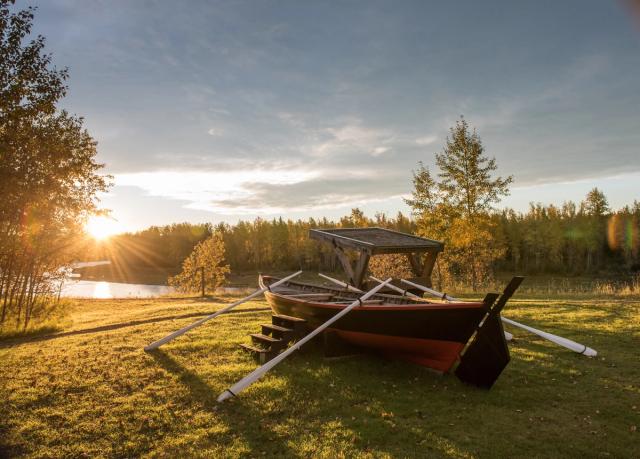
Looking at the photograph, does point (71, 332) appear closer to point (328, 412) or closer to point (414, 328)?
point (328, 412)

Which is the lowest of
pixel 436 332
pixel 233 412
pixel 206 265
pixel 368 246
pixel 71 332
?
pixel 71 332

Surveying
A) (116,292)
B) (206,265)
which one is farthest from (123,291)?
(206,265)

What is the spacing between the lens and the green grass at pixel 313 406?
546 centimetres

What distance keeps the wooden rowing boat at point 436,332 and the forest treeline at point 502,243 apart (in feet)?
63.6

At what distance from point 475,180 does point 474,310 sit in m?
20.0

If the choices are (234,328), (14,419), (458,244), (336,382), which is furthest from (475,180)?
(14,419)

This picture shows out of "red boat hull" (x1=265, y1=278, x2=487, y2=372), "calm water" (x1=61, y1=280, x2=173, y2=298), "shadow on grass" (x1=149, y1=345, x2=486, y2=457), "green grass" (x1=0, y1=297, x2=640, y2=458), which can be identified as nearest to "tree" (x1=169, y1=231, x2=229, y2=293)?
"calm water" (x1=61, y1=280, x2=173, y2=298)

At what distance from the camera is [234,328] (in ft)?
42.4

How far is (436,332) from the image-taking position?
757cm

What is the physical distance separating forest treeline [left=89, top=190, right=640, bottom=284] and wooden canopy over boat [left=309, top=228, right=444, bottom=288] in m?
14.4

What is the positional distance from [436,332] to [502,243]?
58.9 m

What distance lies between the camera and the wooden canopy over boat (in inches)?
446

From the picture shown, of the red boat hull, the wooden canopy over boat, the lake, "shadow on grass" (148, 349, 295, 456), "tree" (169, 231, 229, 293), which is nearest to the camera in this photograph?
"shadow on grass" (148, 349, 295, 456)

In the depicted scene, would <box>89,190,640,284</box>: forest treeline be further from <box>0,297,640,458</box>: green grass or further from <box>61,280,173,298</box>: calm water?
<box>0,297,640,458</box>: green grass
